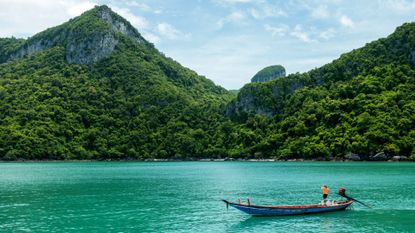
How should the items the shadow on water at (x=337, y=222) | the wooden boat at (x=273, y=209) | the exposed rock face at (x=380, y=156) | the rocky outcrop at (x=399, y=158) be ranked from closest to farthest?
the shadow on water at (x=337, y=222)
the wooden boat at (x=273, y=209)
the rocky outcrop at (x=399, y=158)
the exposed rock face at (x=380, y=156)

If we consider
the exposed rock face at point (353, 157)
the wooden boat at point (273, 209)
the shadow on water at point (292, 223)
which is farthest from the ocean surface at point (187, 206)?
the exposed rock face at point (353, 157)

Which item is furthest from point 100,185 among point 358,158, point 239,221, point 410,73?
point 410,73

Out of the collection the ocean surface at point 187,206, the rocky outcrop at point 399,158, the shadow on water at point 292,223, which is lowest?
the shadow on water at point 292,223

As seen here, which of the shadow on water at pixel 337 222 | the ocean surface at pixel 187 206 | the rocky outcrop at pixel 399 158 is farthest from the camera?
the rocky outcrop at pixel 399 158

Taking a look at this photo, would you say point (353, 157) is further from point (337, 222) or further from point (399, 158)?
point (337, 222)

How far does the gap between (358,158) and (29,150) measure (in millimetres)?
125730

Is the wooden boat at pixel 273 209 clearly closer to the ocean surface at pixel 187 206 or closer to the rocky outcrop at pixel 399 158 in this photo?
the ocean surface at pixel 187 206

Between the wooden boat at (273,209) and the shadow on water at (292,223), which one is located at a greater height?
the wooden boat at (273,209)

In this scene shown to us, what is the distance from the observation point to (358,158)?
15888 centimetres

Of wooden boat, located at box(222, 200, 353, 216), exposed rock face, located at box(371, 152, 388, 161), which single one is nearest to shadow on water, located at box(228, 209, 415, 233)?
wooden boat, located at box(222, 200, 353, 216)

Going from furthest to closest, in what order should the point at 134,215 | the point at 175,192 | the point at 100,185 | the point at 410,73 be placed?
the point at 410,73, the point at 100,185, the point at 175,192, the point at 134,215

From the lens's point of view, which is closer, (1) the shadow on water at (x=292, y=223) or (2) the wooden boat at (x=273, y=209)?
(1) the shadow on water at (x=292, y=223)

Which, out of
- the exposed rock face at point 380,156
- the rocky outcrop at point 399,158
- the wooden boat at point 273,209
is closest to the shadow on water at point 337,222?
the wooden boat at point 273,209

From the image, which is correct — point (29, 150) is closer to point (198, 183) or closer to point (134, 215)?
point (198, 183)
